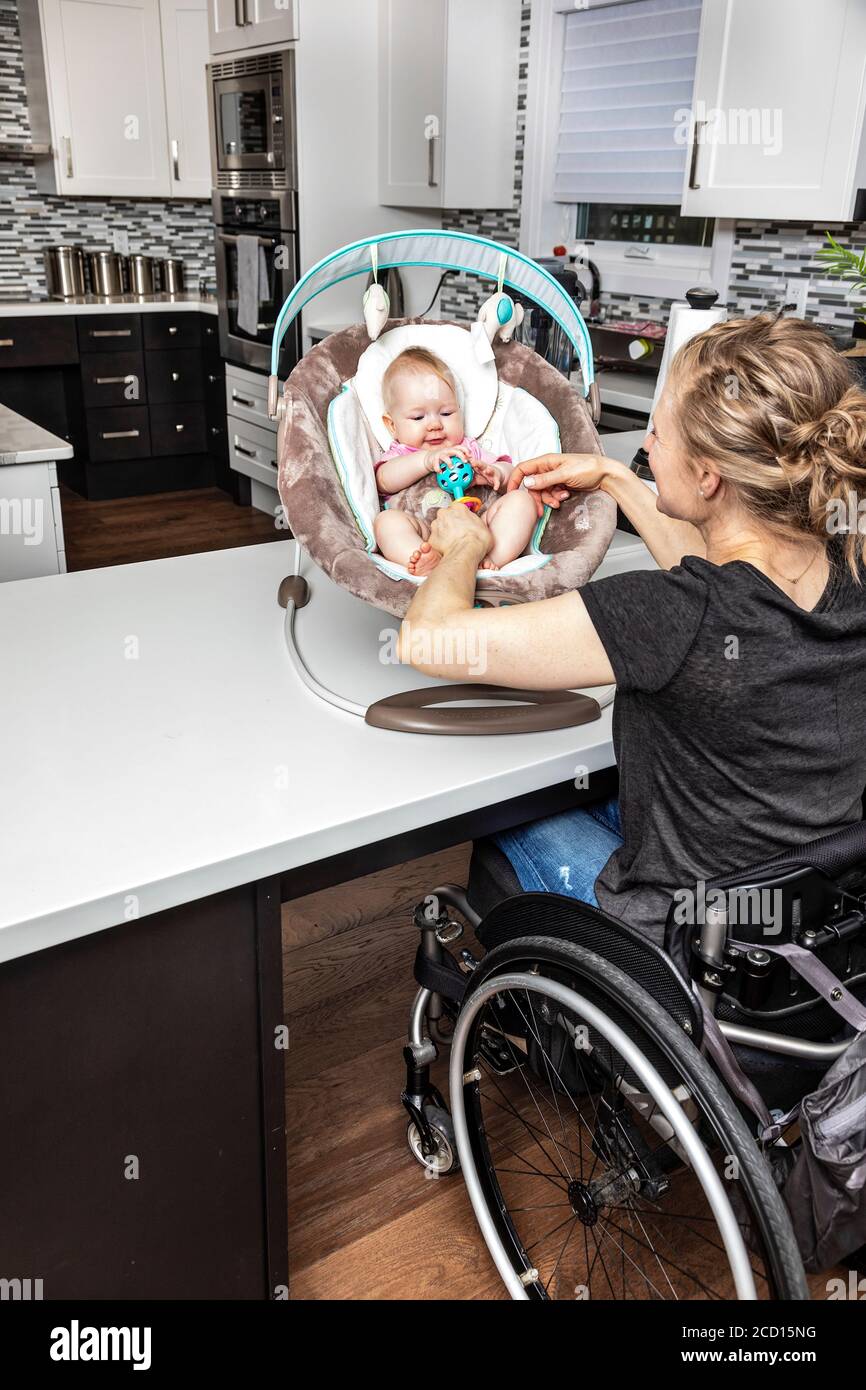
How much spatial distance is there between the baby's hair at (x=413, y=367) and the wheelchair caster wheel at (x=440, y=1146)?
3.57 ft

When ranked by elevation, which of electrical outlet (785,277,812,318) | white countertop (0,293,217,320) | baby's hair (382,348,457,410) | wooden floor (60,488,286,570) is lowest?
wooden floor (60,488,286,570)

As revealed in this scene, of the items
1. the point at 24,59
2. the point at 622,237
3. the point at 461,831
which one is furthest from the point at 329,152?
the point at 461,831

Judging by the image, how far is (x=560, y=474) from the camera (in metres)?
1.39

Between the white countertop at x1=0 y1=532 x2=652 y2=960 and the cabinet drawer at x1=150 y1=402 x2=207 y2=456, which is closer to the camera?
the white countertop at x1=0 y1=532 x2=652 y2=960

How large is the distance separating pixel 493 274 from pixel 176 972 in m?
1.12

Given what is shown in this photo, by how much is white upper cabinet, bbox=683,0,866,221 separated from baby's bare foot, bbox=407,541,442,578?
1885mm

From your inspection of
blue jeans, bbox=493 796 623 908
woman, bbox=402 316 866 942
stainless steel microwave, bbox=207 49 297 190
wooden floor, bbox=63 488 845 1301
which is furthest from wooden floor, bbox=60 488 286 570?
woman, bbox=402 316 866 942

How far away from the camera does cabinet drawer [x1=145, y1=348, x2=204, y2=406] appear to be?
16.6 ft

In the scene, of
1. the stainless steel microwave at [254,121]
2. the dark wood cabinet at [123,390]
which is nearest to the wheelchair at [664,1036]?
the stainless steel microwave at [254,121]

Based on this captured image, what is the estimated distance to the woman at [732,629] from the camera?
3.05 feet

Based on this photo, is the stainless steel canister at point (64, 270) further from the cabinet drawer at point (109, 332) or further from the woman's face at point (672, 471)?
the woman's face at point (672, 471)

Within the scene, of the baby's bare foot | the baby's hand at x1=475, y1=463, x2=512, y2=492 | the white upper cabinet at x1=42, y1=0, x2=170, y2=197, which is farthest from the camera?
the white upper cabinet at x1=42, y1=0, x2=170, y2=197

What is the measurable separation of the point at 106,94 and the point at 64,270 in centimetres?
82

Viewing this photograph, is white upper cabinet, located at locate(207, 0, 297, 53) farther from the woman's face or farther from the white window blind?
the woman's face
